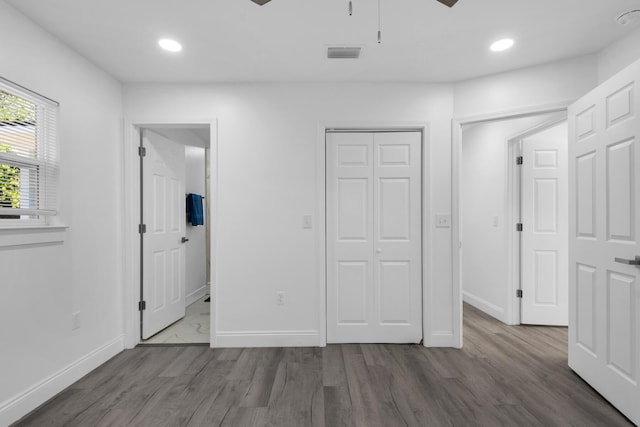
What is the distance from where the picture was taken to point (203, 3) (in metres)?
1.97

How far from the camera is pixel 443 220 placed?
10.0ft

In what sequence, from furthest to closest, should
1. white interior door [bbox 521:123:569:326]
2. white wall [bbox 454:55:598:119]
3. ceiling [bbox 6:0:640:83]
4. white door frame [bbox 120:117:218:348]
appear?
white interior door [bbox 521:123:569:326] → white door frame [bbox 120:117:218:348] → white wall [bbox 454:55:598:119] → ceiling [bbox 6:0:640:83]

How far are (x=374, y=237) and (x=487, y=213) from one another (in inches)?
73.6

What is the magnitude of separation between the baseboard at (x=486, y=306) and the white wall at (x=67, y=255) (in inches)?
155

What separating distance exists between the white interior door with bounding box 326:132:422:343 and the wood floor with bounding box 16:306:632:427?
0.81 ft

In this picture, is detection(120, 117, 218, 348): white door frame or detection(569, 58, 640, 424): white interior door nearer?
detection(569, 58, 640, 424): white interior door

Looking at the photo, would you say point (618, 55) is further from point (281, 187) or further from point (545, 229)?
point (281, 187)

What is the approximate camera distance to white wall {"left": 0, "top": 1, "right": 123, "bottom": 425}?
→ 197 centimetres

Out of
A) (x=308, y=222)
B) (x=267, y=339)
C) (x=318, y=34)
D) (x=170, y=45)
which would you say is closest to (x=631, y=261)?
(x=308, y=222)

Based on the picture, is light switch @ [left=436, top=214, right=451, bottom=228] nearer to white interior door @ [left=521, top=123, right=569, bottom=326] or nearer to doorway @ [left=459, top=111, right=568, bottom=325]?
doorway @ [left=459, top=111, right=568, bottom=325]

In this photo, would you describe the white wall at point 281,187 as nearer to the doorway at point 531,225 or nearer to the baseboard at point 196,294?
the doorway at point 531,225

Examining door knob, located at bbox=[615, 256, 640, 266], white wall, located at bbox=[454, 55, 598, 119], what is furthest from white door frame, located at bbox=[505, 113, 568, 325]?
door knob, located at bbox=[615, 256, 640, 266]

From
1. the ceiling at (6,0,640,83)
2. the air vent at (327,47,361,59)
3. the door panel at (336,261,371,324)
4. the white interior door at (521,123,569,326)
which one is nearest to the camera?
the ceiling at (6,0,640,83)

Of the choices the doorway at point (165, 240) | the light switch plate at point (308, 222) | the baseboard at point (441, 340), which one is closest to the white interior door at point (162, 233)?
the doorway at point (165, 240)
